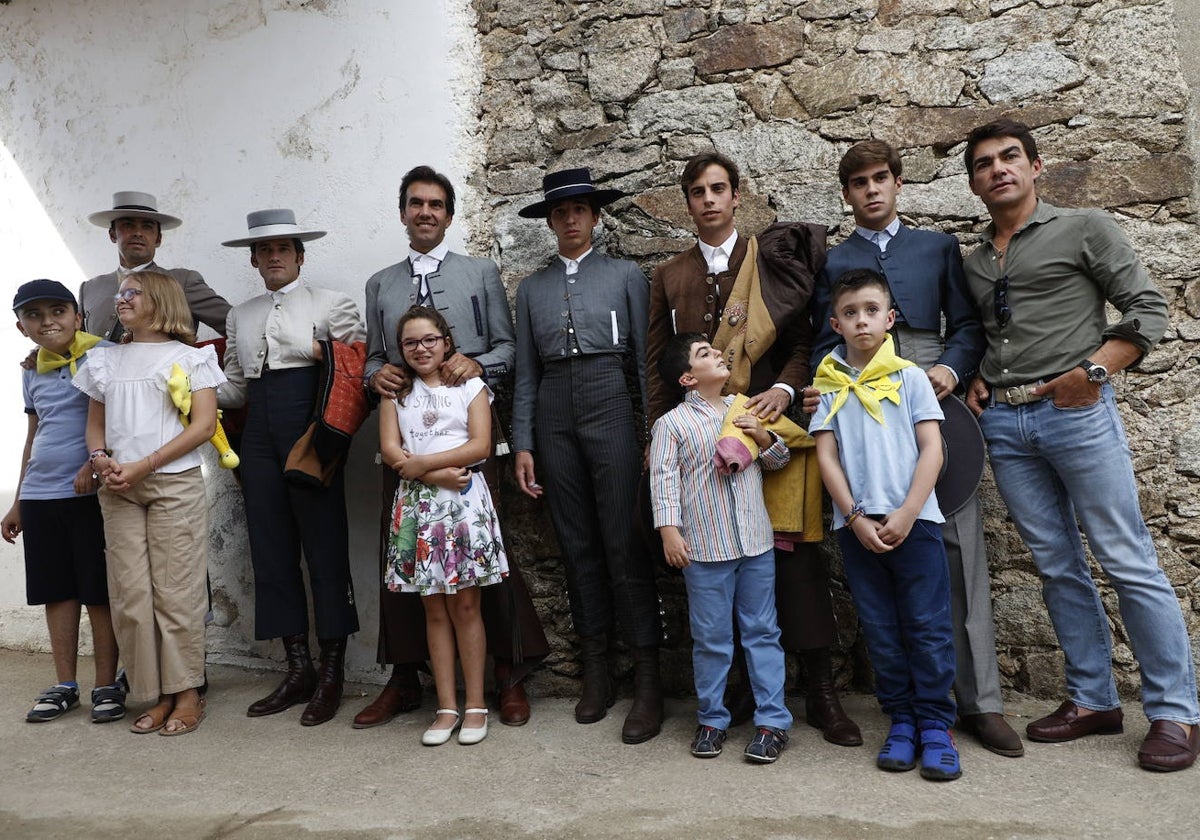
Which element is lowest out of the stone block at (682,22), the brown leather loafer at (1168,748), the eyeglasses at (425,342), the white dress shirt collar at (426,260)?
the brown leather loafer at (1168,748)

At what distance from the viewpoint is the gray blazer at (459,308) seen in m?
3.62

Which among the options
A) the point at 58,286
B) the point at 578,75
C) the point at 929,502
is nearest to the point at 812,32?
the point at 578,75

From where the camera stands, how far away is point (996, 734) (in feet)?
9.27

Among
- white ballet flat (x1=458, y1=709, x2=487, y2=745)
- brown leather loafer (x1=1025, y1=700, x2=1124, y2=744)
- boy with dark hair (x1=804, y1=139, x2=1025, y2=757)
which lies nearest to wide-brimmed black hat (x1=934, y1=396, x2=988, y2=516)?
boy with dark hair (x1=804, y1=139, x2=1025, y2=757)

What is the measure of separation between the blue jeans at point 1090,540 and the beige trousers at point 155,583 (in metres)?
2.90

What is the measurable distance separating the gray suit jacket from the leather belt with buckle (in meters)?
3.18

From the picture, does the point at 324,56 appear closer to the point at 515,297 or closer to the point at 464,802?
the point at 515,297

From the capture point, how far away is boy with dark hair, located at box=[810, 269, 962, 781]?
2744mm

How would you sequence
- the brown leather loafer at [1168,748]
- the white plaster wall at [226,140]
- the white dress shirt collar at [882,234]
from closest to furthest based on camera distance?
1. the brown leather loafer at [1168,748]
2. the white dress shirt collar at [882,234]
3. the white plaster wall at [226,140]

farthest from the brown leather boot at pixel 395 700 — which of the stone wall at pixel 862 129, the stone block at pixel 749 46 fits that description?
the stone block at pixel 749 46

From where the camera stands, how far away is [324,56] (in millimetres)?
4191

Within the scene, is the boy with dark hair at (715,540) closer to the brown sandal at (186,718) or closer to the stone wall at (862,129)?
the stone wall at (862,129)

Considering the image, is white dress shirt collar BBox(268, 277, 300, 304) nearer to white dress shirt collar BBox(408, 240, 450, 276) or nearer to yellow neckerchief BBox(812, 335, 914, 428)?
white dress shirt collar BBox(408, 240, 450, 276)

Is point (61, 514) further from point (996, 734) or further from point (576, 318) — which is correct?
point (996, 734)
